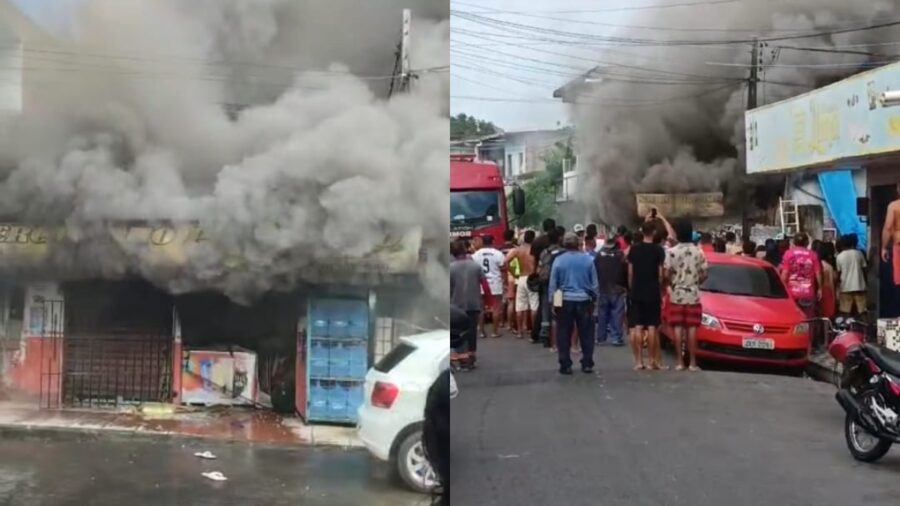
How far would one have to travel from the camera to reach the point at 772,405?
6.95ft

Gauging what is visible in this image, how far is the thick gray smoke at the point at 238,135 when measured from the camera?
5.46 ft

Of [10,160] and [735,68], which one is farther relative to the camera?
[735,68]

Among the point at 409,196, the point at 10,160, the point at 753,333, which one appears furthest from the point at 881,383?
the point at 10,160

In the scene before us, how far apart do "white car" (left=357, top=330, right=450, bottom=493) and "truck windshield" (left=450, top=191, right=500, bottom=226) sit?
22 centimetres

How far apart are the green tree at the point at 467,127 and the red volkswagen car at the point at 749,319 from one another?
591mm

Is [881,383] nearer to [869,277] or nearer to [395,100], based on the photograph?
[869,277]

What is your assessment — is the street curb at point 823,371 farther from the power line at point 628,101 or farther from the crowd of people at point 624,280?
the power line at point 628,101

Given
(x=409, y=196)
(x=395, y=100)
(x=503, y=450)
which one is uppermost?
(x=395, y=100)

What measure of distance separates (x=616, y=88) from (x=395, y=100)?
0.53 metres

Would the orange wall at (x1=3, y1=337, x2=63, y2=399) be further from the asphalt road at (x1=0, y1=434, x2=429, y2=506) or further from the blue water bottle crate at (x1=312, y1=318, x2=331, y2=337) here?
the blue water bottle crate at (x1=312, y1=318, x2=331, y2=337)

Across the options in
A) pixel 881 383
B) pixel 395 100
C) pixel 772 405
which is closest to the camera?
pixel 395 100

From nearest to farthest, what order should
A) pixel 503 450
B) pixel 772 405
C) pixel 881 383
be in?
1. pixel 503 450
2. pixel 772 405
3. pixel 881 383

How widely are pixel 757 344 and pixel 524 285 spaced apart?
578 millimetres

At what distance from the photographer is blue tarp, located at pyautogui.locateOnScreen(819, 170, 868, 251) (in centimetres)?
205
